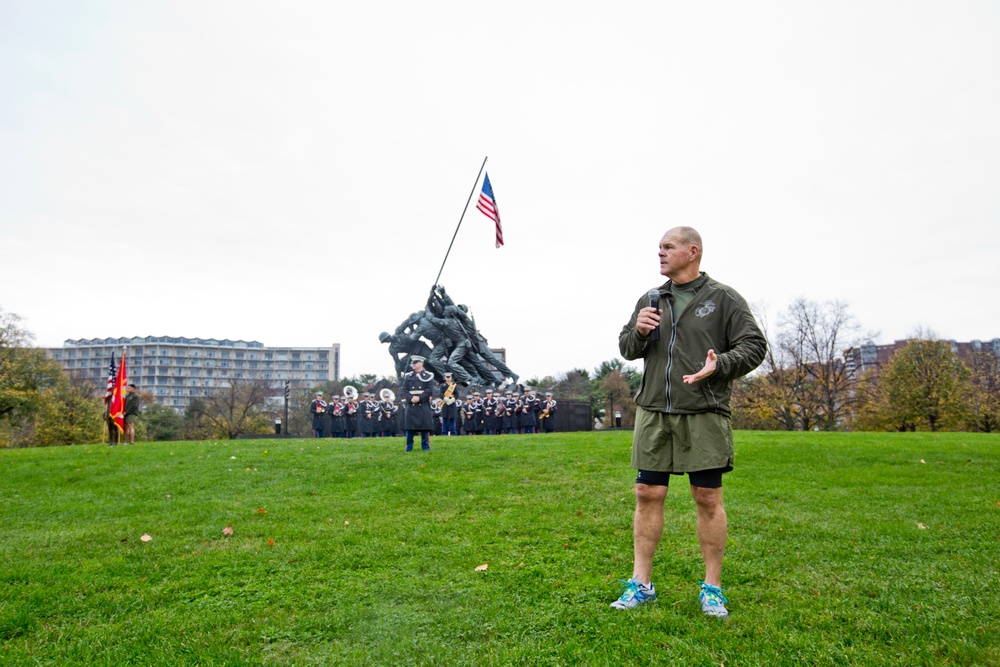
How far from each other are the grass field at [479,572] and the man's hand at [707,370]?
1296 millimetres

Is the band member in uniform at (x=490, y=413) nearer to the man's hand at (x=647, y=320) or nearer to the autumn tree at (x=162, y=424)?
the man's hand at (x=647, y=320)

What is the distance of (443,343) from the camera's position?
32.8m

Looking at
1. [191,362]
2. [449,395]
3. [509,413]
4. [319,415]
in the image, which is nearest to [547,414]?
[509,413]

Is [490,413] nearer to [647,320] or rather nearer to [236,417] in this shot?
[647,320]

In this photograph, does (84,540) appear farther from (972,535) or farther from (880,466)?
(880,466)

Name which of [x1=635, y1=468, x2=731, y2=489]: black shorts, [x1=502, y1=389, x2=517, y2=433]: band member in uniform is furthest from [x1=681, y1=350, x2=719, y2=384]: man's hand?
[x1=502, y1=389, x2=517, y2=433]: band member in uniform

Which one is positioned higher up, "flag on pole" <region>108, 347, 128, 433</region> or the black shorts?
"flag on pole" <region>108, 347, 128, 433</region>

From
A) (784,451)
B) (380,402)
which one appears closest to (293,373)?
(380,402)

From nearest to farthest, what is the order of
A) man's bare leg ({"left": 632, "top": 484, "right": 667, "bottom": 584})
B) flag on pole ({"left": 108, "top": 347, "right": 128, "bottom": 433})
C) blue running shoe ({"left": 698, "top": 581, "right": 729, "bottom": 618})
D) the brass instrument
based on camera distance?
blue running shoe ({"left": 698, "top": 581, "right": 729, "bottom": 618}) < man's bare leg ({"left": 632, "top": 484, "right": 667, "bottom": 584}) < flag on pole ({"left": 108, "top": 347, "right": 128, "bottom": 433}) < the brass instrument

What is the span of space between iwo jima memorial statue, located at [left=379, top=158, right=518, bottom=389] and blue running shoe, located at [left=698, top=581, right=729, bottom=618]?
27516mm

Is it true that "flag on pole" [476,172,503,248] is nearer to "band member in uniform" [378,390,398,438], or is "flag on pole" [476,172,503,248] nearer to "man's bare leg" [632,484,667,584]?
"band member in uniform" [378,390,398,438]

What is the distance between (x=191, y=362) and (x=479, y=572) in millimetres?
129436

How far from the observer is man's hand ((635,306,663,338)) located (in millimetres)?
3735

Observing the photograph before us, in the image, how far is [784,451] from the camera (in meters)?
11.4
